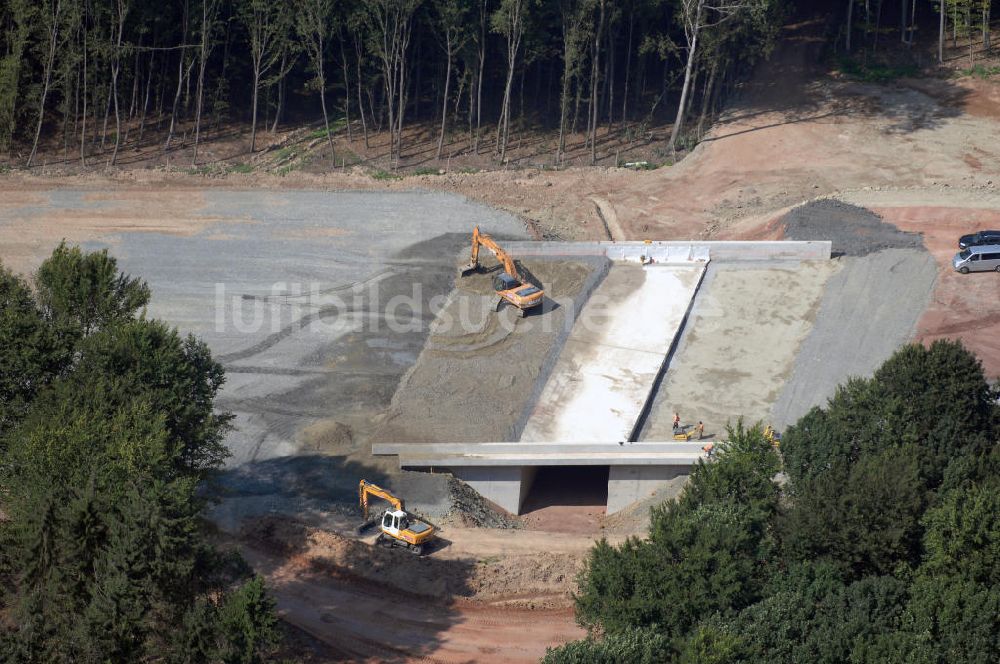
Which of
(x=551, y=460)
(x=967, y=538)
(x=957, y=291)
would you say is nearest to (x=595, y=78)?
(x=957, y=291)

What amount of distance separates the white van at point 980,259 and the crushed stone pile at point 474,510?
22951 millimetres

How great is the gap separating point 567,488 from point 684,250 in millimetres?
15354

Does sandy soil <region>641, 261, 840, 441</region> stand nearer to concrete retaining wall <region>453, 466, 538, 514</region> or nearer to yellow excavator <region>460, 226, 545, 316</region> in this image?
concrete retaining wall <region>453, 466, 538, 514</region>

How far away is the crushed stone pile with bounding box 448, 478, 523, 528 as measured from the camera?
39.1 metres

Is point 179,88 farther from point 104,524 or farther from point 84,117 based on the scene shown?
point 104,524

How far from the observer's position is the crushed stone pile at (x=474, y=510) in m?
39.1

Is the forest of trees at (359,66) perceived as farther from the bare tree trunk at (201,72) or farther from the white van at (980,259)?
the white van at (980,259)

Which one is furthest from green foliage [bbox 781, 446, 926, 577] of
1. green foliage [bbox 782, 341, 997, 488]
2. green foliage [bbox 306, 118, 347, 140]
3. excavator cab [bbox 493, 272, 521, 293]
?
green foliage [bbox 306, 118, 347, 140]

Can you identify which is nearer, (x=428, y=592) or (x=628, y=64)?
(x=428, y=592)

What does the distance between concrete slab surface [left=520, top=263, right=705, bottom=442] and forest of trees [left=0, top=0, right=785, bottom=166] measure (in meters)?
19.1

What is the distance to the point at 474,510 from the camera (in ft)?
131

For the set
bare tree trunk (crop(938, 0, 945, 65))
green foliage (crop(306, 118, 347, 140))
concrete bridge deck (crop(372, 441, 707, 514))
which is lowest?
concrete bridge deck (crop(372, 441, 707, 514))

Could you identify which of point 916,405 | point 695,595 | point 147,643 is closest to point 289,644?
point 147,643

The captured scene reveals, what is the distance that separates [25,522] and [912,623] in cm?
2165
